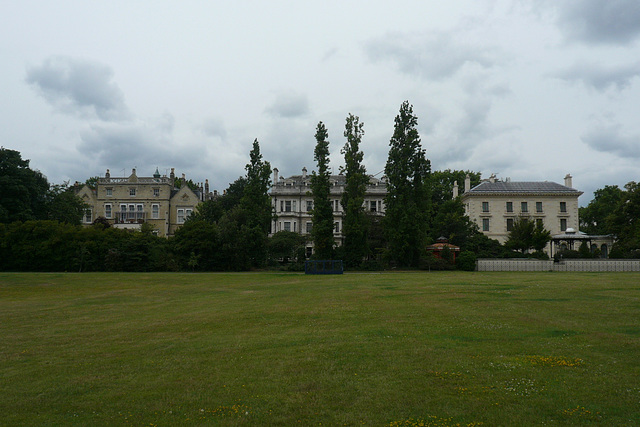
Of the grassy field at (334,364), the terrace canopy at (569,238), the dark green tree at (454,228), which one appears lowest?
the grassy field at (334,364)

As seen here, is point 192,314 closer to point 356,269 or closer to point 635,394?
point 635,394

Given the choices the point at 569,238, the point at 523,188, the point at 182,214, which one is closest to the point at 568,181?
the point at 523,188

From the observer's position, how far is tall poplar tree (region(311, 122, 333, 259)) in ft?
168

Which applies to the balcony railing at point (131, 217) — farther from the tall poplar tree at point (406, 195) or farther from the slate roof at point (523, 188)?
the slate roof at point (523, 188)

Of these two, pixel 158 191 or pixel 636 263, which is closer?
pixel 636 263

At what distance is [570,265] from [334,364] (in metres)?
45.3

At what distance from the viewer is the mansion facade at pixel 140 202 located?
79.2 m

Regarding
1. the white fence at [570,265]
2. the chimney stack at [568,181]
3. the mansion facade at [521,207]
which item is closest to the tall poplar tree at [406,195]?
the white fence at [570,265]

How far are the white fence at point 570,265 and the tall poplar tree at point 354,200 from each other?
1331cm

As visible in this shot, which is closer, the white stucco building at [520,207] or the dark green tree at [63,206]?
the dark green tree at [63,206]

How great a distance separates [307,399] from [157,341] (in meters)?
6.98

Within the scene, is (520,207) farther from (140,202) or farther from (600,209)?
(140,202)

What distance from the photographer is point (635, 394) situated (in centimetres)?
770

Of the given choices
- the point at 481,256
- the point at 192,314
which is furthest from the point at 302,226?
the point at 192,314
